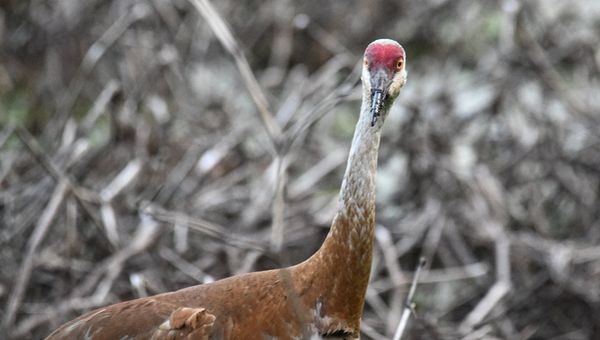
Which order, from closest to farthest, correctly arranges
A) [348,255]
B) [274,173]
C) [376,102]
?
1. [376,102]
2. [348,255]
3. [274,173]

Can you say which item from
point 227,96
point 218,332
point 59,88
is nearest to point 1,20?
point 59,88

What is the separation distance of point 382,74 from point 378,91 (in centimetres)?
4

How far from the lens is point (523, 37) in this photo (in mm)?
4215

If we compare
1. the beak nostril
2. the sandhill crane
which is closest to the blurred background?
the sandhill crane

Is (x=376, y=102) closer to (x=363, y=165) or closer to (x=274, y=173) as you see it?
(x=363, y=165)

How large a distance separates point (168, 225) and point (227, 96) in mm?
1849

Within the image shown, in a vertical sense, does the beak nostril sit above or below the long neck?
above

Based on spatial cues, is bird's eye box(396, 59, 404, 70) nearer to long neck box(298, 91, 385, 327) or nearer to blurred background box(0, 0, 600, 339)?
long neck box(298, 91, 385, 327)

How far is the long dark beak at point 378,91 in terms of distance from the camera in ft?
7.59

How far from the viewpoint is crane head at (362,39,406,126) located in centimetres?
232

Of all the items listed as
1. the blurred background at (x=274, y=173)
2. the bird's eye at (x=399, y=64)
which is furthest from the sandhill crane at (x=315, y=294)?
the blurred background at (x=274, y=173)

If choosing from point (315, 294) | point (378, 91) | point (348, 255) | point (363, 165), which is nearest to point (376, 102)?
point (378, 91)

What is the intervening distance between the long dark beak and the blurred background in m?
0.48

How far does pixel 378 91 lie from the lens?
2316 mm
